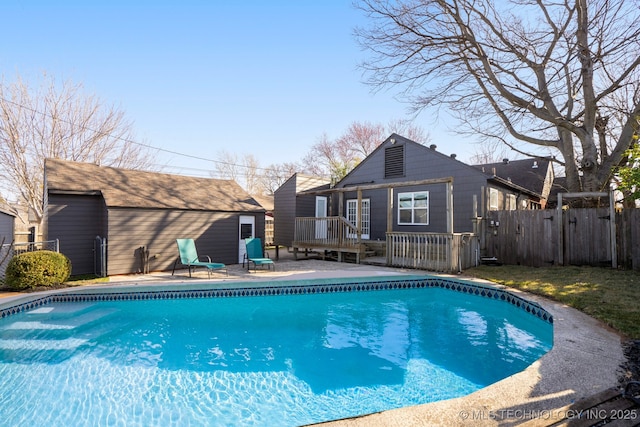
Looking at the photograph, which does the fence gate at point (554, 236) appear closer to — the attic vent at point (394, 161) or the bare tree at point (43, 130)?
the attic vent at point (394, 161)

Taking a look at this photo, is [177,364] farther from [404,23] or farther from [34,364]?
[404,23]

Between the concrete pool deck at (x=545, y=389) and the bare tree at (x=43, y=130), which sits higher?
the bare tree at (x=43, y=130)

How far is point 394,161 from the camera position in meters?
15.0

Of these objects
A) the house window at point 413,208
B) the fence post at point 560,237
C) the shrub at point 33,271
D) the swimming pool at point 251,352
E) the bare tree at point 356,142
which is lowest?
the swimming pool at point 251,352

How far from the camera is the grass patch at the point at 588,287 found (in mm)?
5258

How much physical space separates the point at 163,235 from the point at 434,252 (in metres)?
8.96

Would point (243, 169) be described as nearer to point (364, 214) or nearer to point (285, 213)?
point (285, 213)

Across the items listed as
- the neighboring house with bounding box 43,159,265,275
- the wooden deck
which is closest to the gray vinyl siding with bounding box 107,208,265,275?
the neighboring house with bounding box 43,159,265,275

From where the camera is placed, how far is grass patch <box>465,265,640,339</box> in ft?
17.3

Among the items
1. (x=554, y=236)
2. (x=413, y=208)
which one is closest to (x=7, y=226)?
(x=413, y=208)

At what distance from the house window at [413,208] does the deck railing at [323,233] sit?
7.25 ft

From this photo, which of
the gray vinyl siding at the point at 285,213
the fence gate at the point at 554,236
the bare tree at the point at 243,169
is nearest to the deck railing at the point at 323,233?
the gray vinyl siding at the point at 285,213

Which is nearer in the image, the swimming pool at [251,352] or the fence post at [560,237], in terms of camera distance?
the swimming pool at [251,352]

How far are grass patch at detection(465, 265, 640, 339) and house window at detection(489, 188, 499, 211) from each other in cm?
330
